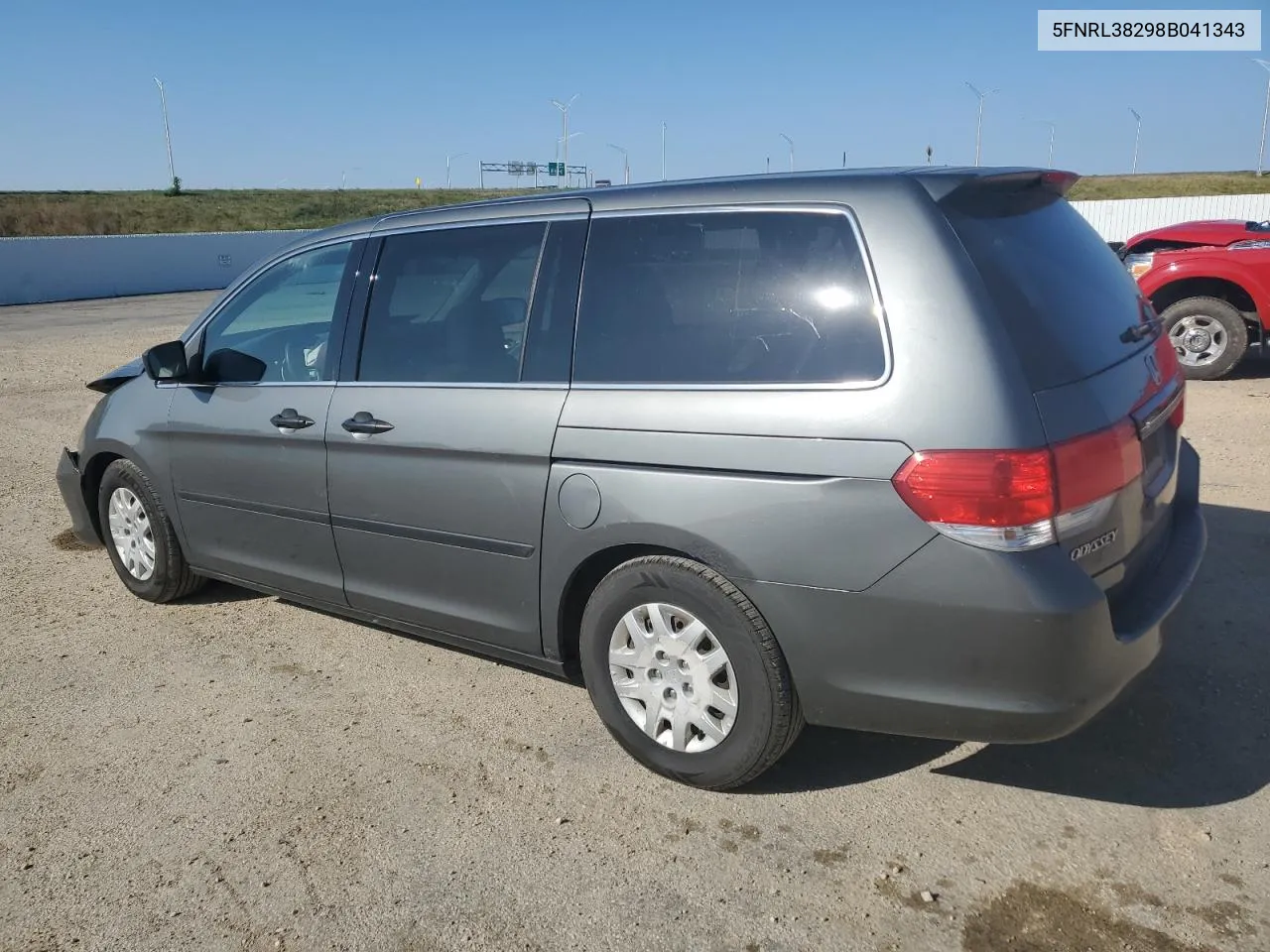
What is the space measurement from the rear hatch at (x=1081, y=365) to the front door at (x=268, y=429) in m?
2.44

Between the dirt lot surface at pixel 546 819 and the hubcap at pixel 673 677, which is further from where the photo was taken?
the hubcap at pixel 673 677

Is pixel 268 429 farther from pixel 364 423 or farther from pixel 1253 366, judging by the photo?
pixel 1253 366

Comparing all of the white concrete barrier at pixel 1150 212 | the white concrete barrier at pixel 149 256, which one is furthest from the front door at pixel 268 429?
the white concrete barrier at pixel 1150 212

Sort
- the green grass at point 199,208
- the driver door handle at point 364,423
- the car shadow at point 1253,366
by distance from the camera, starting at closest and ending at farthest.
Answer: the driver door handle at point 364,423
the car shadow at point 1253,366
the green grass at point 199,208

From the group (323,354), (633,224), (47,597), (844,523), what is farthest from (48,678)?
(844,523)

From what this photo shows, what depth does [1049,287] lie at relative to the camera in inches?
114

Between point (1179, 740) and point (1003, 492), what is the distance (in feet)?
4.81

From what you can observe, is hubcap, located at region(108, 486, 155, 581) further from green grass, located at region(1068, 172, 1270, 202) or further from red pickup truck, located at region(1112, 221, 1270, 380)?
green grass, located at region(1068, 172, 1270, 202)

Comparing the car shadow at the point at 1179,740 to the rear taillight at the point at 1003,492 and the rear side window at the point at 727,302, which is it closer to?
the rear taillight at the point at 1003,492

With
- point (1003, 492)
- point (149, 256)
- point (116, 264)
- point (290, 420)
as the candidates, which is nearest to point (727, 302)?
point (1003, 492)

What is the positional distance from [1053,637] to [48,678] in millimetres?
3828

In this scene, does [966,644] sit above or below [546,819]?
above

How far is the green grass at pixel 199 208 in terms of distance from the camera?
46812mm

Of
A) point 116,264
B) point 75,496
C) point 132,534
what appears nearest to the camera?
point 132,534
